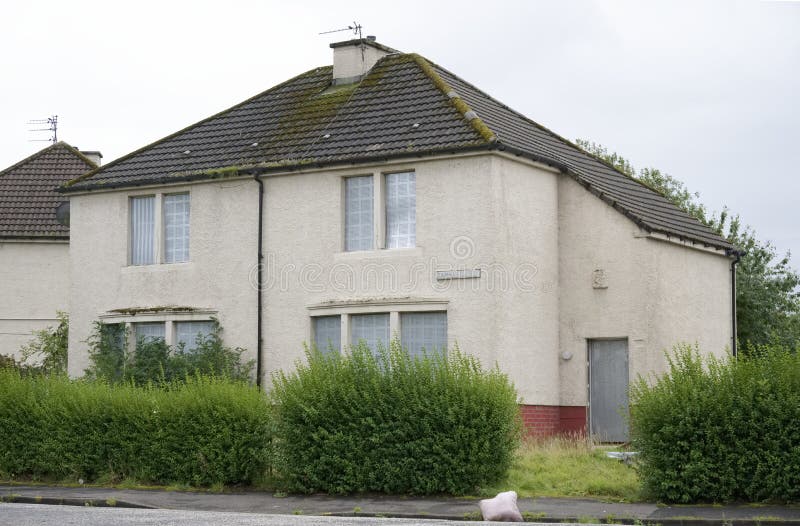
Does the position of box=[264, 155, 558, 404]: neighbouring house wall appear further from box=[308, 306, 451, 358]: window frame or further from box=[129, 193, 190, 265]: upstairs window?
box=[129, 193, 190, 265]: upstairs window

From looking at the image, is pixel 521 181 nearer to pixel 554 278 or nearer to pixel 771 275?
pixel 554 278

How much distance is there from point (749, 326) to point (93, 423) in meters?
22.2

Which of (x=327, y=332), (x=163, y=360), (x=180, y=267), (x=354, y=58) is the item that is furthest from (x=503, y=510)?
(x=354, y=58)

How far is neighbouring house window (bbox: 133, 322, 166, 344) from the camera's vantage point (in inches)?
1112

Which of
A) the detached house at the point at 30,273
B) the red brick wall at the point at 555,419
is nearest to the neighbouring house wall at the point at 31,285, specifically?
the detached house at the point at 30,273

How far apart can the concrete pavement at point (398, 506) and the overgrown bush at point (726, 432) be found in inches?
13.9

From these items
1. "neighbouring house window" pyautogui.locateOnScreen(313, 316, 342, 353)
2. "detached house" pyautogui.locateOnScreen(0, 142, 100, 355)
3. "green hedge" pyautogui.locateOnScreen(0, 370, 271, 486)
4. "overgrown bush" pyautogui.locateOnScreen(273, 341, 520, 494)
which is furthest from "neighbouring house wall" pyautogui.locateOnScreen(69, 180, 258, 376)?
"detached house" pyautogui.locateOnScreen(0, 142, 100, 355)

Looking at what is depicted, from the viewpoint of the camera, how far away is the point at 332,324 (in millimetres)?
26078

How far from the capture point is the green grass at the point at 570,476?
17891 millimetres

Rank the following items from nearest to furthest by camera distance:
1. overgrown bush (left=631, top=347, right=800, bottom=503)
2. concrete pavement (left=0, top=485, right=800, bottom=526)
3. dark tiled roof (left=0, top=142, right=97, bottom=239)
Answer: concrete pavement (left=0, top=485, right=800, bottom=526) < overgrown bush (left=631, top=347, right=800, bottom=503) < dark tiled roof (left=0, top=142, right=97, bottom=239)

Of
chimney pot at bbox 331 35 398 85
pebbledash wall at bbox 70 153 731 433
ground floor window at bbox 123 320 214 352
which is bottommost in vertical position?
ground floor window at bbox 123 320 214 352

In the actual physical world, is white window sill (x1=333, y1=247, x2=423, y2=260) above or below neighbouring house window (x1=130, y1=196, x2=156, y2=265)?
below

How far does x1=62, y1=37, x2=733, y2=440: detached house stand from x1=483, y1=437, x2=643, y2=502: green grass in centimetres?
371

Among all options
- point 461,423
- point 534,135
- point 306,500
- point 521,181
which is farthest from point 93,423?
point 534,135
